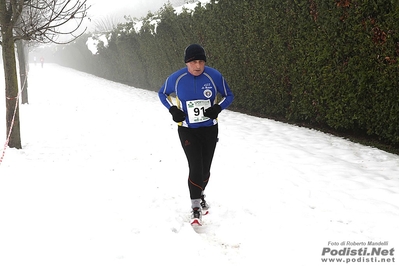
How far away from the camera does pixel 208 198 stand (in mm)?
4703

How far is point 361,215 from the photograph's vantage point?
154 inches

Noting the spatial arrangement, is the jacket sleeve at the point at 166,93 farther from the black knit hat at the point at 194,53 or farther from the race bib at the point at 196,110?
the black knit hat at the point at 194,53

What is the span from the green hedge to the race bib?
3763 millimetres

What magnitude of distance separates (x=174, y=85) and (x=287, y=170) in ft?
8.53

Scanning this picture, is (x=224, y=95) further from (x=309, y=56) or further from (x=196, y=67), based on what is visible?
(x=309, y=56)

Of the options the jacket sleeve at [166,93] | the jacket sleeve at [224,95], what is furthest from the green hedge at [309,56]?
the jacket sleeve at [166,93]

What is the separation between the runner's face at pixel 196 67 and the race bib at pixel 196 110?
0.33m

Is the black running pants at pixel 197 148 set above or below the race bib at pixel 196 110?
below

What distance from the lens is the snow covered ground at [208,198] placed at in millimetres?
3332

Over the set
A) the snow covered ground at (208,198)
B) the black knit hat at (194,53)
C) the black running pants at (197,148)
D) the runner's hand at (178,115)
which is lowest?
the snow covered ground at (208,198)

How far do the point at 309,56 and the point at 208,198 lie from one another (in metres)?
4.69

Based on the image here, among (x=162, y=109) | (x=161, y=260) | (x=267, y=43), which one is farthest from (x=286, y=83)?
(x=161, y=260)

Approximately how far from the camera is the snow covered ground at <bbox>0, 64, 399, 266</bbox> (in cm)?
333

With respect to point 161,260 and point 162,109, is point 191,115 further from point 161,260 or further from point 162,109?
point 162,109
